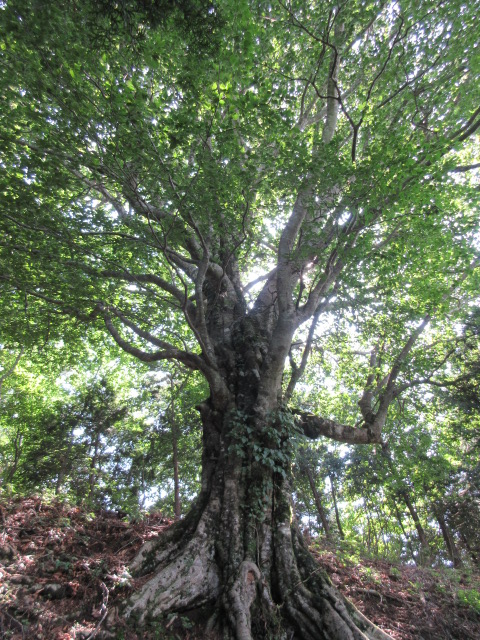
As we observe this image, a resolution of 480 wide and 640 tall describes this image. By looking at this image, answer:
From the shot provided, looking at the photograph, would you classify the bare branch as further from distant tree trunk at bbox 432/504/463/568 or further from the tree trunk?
distant tree trunk at bbox 432/504/463/568

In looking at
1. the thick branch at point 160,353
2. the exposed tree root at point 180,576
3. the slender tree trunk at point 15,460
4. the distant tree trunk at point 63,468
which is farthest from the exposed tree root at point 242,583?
the distant tree trunk at point 63,468

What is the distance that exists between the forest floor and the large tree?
1.29 feet

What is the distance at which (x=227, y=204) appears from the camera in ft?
18.6

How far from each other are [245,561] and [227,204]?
5335 millimetres

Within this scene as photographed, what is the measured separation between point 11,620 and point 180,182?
558 centimetres

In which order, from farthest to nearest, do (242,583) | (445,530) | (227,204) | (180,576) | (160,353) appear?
(445,530) → (160,353) → (227,204) → (180,576) → (242,583)

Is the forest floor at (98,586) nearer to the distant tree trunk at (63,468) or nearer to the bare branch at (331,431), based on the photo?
the bare branch at (331,431)

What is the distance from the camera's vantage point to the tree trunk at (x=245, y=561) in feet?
11.6

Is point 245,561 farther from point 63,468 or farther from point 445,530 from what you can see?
point 445,530

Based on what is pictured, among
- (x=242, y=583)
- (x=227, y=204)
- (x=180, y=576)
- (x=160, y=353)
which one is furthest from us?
(x=160, y=353)

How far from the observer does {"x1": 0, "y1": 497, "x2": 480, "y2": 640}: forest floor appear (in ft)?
10.2

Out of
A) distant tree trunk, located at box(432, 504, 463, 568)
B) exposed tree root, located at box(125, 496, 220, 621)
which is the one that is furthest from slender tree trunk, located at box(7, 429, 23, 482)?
distant tree trunk, located at box(432, 504, 463, 568)

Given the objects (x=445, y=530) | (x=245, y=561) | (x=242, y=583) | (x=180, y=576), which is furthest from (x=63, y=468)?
(x=445, y=530)

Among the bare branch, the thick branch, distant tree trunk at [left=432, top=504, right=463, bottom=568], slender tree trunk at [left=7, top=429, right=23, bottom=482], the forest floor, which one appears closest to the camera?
the forest floor
